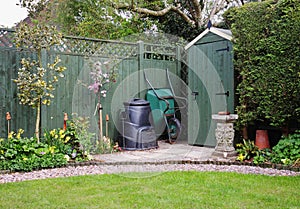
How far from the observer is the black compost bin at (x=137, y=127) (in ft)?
19.0

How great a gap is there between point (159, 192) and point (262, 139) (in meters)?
2.32

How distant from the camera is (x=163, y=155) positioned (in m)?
5.28

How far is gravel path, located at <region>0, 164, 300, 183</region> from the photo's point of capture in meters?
4.01

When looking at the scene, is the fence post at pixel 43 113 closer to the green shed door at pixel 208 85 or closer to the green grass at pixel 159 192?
the green grass at pixel 159 192

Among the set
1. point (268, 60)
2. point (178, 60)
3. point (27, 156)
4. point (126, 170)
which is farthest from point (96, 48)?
point (268, 60)

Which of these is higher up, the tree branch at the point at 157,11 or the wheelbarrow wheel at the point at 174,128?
the tree branch at the point at 157,11

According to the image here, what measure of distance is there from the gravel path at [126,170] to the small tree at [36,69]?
0.88 metres

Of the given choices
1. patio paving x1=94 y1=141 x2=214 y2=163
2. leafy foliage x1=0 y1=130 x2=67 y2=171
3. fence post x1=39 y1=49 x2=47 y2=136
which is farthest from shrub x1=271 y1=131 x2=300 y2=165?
fence post x1=39 y1=49 x2=47 y2=136

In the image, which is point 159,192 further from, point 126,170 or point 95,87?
point 95,87

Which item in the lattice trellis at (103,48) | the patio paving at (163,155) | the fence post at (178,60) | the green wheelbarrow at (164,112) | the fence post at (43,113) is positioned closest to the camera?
the patio paving at (163,155)

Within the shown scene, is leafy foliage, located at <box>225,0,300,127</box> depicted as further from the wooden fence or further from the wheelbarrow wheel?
the wooden fence

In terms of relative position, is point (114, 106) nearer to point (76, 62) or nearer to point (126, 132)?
point (126, 132)

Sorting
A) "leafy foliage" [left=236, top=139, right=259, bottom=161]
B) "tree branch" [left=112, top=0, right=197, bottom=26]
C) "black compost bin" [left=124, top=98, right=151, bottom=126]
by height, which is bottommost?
"leafy foliage" [left=236, top=139, right=259, bottom=161]

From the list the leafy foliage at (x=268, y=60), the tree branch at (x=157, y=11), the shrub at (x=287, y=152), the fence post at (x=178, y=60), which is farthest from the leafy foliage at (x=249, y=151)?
the tree branch at (x=157, y=11)
